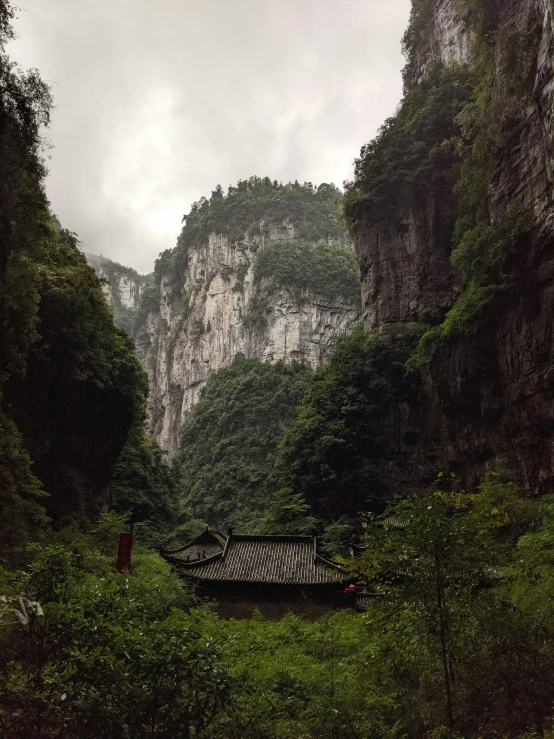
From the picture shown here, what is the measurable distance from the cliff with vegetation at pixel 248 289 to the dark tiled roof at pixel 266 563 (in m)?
42.2

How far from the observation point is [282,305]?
6606 centimetres

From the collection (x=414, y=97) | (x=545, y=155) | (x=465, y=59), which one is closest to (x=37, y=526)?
(x=545, y=155)

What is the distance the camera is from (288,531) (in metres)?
27.1

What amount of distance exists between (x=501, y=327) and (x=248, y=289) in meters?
52.5

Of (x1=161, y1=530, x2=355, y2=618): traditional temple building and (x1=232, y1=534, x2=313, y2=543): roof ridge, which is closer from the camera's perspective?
(x1=161, y1=530, x2=355, y2=618): traditional temple building

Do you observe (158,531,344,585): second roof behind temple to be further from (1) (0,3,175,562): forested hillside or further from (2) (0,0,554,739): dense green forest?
(1) (0,3,175,562): forested hillside

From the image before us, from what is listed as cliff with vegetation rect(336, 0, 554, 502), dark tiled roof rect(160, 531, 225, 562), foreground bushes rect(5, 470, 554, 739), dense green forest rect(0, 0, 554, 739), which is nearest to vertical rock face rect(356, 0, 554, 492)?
cliff with vegetation rect(336, 0, 554, 502)

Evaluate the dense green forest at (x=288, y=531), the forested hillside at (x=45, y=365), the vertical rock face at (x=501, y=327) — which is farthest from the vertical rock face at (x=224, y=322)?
the forested hillside at (x=45, y=365)

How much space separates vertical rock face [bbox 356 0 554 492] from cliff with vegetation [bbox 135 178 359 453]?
32.5 metres

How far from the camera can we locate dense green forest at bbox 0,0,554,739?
444cm

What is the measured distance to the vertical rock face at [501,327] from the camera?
1781 cm

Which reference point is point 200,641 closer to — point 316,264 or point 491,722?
point 491,722

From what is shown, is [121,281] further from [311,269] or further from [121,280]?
[311,269]

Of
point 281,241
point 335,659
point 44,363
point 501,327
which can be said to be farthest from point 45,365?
point 281,241
